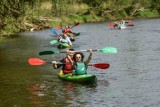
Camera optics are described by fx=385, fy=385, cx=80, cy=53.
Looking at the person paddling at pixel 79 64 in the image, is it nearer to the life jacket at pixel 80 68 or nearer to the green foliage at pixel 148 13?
the life jacket at pixel 80 68

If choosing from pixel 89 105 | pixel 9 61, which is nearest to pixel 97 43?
pixel 9 61

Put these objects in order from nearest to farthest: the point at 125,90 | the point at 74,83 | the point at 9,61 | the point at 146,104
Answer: the point at 146,104 → the point at 125,90 → the point at 74,83 → the point at 9,61

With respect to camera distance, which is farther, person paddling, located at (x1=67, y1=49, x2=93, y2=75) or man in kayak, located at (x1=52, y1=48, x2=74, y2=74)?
man in kayak, located at (x1=52, y1=48, x2=74, y2=74)

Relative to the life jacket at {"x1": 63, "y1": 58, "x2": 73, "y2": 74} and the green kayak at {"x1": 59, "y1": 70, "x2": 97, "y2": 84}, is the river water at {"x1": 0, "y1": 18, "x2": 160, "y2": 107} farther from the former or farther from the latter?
the life jacket at {"x1": 63, "y1": 58, "x2": 73, "y2": 74}

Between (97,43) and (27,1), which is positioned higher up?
(27,1)

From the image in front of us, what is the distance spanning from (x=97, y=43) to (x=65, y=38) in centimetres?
319

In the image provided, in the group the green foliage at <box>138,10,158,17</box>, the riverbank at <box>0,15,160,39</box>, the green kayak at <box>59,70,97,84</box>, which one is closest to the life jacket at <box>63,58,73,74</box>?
the green kayak at <box>59,70,97,84</box>

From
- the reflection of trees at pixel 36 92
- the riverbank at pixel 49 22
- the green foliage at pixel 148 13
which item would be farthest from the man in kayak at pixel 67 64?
the green foliage at pixel 148 13

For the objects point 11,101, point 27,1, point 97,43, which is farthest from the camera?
point 97,43

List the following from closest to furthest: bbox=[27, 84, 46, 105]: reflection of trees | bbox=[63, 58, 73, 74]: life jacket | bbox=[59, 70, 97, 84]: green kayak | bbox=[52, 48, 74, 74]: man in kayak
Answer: bbox=[27, 84, 46, 105]: reflection of trees < bbox=[59, 70, 97, 84]: green kayak < bbox=[52, 48, 74, 74]: man in kayak < bbox=[63, 58, 73, 74]: life jacket

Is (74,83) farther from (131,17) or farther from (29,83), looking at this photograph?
(131,17)

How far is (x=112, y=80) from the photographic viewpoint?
1407cm

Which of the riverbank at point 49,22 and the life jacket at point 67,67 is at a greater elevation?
the life jacket at point 67,67

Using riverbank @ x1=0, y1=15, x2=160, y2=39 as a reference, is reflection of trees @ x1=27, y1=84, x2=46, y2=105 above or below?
above
